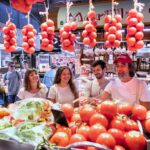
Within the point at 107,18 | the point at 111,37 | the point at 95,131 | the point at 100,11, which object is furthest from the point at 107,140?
the point at 100,11

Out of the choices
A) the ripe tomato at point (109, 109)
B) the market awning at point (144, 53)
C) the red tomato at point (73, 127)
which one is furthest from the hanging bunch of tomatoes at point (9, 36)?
the ripe tomato at point (109, 109)

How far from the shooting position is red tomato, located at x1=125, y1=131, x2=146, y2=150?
182 cm

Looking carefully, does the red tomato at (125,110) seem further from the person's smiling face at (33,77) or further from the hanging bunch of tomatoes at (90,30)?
the hanging bunch of tomatoes at (90,30)

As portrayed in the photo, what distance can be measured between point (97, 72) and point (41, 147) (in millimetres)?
3360

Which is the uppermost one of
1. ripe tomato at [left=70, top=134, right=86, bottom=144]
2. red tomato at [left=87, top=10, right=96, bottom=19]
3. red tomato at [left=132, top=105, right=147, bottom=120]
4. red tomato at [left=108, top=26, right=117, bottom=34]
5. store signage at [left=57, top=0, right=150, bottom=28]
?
store signage at [left=57, top=0, right=150, bottom=28]

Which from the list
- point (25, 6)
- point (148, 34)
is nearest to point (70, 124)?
point (25, 6)

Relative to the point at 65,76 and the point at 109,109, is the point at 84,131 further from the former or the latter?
the point at 65,76

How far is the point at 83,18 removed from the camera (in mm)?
6262

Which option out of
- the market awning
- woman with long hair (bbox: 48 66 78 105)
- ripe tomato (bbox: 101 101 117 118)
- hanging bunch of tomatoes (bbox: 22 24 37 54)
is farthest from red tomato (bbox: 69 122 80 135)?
the market awning

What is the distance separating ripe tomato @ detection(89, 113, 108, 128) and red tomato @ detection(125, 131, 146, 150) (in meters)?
0.25

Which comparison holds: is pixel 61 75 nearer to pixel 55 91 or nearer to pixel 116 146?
pixel 55 91

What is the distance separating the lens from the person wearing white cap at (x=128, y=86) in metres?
3.94

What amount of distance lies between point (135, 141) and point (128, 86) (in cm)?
220

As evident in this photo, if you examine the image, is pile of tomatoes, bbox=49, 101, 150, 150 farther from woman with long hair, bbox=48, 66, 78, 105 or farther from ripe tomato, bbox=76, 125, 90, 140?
woman with long hair, bbox=48, 66, 78, 105
